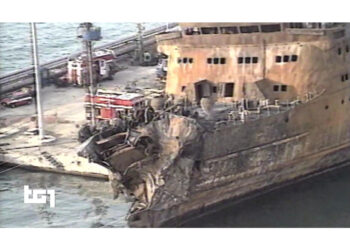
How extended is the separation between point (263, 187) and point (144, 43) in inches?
107

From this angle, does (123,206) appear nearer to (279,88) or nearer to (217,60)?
(217,60)

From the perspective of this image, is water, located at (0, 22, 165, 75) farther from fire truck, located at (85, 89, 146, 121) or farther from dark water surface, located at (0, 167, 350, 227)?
dark water surface, located at (0, 167, 350, 227)

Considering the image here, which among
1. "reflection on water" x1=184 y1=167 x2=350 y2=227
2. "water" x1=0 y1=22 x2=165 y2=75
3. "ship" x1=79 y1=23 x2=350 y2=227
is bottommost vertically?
"reflection on water" x1=184 y1=167 x2=350 y2=227

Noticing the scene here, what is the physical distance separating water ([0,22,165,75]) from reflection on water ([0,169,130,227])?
1.24 meters

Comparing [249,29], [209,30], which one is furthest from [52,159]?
[249,29]

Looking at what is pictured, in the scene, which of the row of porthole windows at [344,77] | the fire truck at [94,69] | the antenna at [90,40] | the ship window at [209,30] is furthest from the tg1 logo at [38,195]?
the row of porthole windows at [344,77]

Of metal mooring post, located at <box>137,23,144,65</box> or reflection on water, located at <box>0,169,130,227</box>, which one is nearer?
reflection on water, located at <box>0,169,130,227</box>

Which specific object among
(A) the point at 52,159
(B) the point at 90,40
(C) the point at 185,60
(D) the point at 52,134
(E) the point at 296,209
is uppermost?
(B) the point at 90,40

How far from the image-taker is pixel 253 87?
419 inches

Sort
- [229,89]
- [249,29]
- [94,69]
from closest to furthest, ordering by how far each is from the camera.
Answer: [249,29] → [229,89] → [94,69]

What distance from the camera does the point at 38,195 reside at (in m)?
9.45

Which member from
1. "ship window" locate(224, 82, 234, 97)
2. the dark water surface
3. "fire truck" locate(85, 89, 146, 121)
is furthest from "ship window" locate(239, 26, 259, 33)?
the dark water surface

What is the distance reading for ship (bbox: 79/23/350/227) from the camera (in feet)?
31.3

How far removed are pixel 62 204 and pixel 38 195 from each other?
58 centimetres
